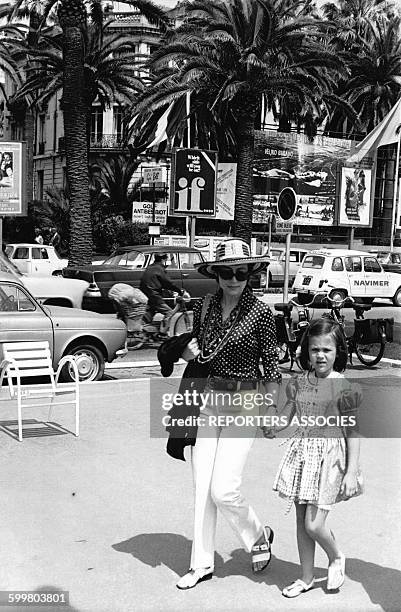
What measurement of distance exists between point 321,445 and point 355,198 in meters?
41.9

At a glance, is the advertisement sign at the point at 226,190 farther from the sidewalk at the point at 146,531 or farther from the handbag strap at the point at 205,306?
the handbag strap at the point at 205,306

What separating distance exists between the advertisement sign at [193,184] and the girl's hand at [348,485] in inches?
617

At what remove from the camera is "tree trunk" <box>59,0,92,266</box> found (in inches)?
976

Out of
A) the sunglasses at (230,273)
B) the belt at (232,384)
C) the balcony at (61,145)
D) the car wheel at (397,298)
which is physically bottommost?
the car wheel at (397,298)

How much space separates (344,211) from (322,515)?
41636 millimetres

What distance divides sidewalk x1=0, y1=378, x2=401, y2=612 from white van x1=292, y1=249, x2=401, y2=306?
765 inches

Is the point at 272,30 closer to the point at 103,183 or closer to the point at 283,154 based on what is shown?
the point at 283,154

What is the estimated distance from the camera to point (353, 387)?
4.02m

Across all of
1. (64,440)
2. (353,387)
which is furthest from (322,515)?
(64,440)

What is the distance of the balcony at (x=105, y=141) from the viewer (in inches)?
2056

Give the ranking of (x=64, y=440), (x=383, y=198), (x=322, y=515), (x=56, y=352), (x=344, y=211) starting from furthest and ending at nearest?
(x=383, y=198)
(x=344, y=211)
(x=56, y=352)
(x=64, y=440)
(x=322, y=515)

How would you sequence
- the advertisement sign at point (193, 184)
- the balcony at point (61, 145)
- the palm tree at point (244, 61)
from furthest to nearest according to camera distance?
the balcony at point (61, 145)
the palm tree at point (244, 61)
the advertisement sign at point (193, 184)

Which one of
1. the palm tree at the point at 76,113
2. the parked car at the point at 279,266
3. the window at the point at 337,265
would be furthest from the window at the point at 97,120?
the window at the point at 337,265

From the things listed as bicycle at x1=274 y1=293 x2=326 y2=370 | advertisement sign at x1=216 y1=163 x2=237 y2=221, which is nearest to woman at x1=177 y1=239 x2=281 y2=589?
bicycle at x1=274 y1=293 x2=326 y2=370
